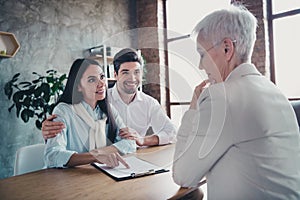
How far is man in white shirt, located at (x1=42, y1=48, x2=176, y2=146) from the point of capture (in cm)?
135

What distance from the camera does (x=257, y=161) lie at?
799 millimetres

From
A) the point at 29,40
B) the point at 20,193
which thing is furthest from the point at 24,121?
the point at 20,193

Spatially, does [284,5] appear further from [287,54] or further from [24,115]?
[24,115]

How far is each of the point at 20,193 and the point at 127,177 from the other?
14.8 inches

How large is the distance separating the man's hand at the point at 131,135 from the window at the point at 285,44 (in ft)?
6.70

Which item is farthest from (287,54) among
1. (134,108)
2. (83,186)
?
(83,186)

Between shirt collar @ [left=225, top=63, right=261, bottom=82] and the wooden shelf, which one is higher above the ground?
the wooden shelf

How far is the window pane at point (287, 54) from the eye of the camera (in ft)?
9.76

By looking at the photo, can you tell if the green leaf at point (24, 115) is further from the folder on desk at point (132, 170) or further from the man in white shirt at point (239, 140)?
the man in white shirt at point (239, 140)

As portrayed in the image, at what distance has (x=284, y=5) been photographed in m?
3.08

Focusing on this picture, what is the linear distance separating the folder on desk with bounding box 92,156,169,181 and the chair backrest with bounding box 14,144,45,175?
1.50 feet

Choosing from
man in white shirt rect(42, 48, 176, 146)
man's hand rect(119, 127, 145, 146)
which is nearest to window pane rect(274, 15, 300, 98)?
man in white shirt rect(42, 48, 176, 146)

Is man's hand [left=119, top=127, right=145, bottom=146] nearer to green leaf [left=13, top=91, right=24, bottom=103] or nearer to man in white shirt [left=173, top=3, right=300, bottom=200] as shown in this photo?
man in white shirt [left=173, top=3, right=300, bottom=200]

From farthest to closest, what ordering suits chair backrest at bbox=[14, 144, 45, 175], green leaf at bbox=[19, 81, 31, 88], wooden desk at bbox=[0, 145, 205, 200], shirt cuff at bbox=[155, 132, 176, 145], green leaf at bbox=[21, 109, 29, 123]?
green leaf at bbox=[19, 81, 31, 88] → green leaf at bbox=[21, 109, 29, 123] → shirt cuff at bbox=[155, 132, 176, 145] → chair backrest at bbox=[14, 144, 45, 175] → wooden desk at bbox=[0, 145, 205, 200]
